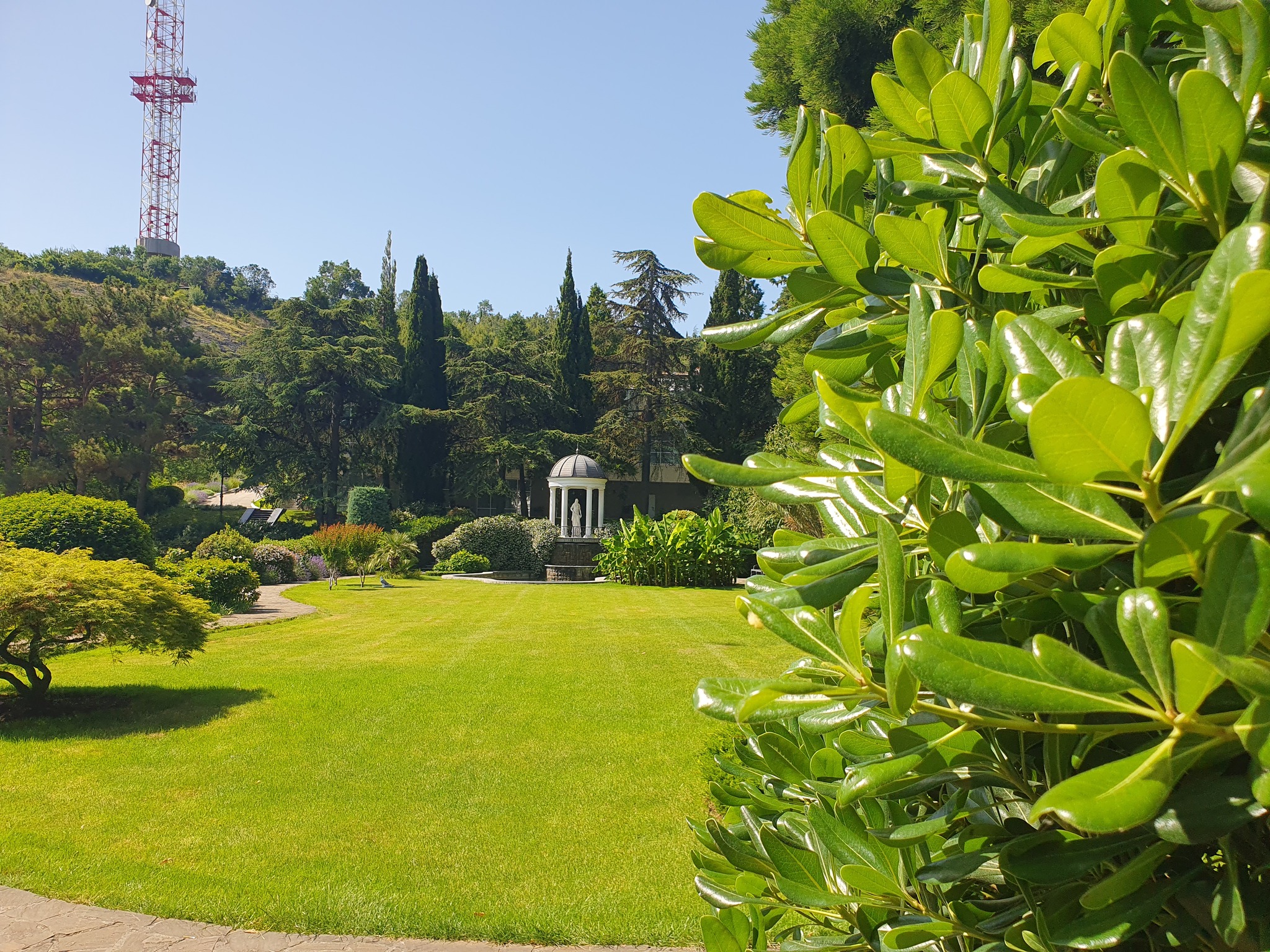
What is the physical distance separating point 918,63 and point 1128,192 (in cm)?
31

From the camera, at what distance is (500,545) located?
2400 centimetres

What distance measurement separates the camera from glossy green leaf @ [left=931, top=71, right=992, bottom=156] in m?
0.78

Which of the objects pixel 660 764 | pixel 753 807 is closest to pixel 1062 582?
pixel 753 807

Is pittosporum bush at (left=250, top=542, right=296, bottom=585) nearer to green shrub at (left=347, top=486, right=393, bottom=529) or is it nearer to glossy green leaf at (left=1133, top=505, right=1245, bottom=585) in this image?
green shrub at (left=347, top=486, right=393, bottom=529)

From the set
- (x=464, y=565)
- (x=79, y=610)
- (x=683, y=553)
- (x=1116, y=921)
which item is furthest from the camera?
(x=464, y=565)

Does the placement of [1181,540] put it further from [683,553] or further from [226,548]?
[226,548]

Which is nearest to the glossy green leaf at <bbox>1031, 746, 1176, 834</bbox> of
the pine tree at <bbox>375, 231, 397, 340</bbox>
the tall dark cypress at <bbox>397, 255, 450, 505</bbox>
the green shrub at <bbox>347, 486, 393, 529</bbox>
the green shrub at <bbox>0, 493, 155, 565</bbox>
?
the green shrub at <bbox>0, 493, 155, 565</bbox>

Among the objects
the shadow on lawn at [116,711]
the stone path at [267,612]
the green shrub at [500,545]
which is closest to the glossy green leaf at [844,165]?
the shadow on lawn at [116,711]

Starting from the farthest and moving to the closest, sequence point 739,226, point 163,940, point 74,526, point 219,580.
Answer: point 74,526
point 219,580
point 163,940
point 739,226

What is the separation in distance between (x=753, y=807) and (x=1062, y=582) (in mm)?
689

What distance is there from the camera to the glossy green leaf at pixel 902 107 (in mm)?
914

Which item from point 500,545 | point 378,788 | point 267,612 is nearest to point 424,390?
point 500,545

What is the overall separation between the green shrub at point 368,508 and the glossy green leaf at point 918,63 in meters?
29.8

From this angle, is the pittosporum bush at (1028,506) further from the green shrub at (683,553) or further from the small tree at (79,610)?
the green shrub at (683,553)
